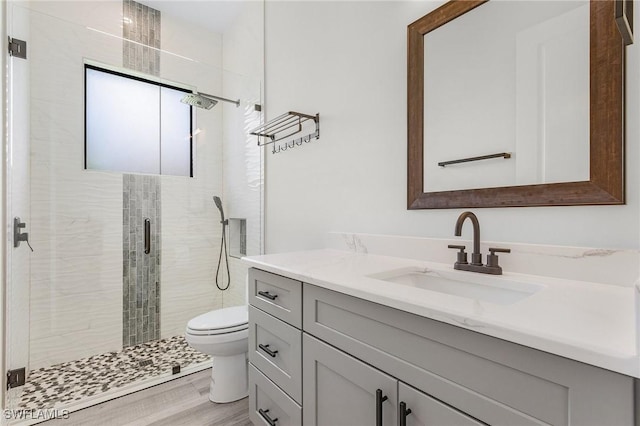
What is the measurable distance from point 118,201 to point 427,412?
2563 mm

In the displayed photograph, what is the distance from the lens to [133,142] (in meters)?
2.54

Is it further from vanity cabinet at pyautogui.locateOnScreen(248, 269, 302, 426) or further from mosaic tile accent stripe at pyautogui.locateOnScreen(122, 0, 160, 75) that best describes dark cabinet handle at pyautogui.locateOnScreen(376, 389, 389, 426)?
mosaic tile accent stripe at pyautogui.locateOnScreen(122, 0, 160, 75)

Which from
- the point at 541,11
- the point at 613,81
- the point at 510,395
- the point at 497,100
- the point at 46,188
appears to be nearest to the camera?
the point at 510,395

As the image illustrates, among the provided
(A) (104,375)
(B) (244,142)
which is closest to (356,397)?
(A) (104,375)

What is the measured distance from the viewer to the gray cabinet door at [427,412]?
0.67 m

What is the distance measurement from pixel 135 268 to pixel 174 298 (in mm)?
395

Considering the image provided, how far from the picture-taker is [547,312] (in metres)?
0.67

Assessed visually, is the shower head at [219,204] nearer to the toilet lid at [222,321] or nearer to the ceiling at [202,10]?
the toilet lid at [222,321]

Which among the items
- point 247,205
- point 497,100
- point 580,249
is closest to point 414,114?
point 497,100

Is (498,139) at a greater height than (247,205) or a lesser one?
greater

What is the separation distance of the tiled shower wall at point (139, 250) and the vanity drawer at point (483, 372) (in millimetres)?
2091

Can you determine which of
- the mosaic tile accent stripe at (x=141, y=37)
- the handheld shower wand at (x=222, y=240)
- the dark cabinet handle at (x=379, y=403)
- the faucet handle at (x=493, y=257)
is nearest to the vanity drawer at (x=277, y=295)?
the dark cabinet handle at (x=379, y=403)

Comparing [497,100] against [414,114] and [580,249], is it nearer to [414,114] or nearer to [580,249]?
[414,114]

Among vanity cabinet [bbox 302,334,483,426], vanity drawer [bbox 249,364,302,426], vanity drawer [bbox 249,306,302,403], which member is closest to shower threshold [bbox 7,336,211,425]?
vanity drawer [bbox 249,364,302,426]
